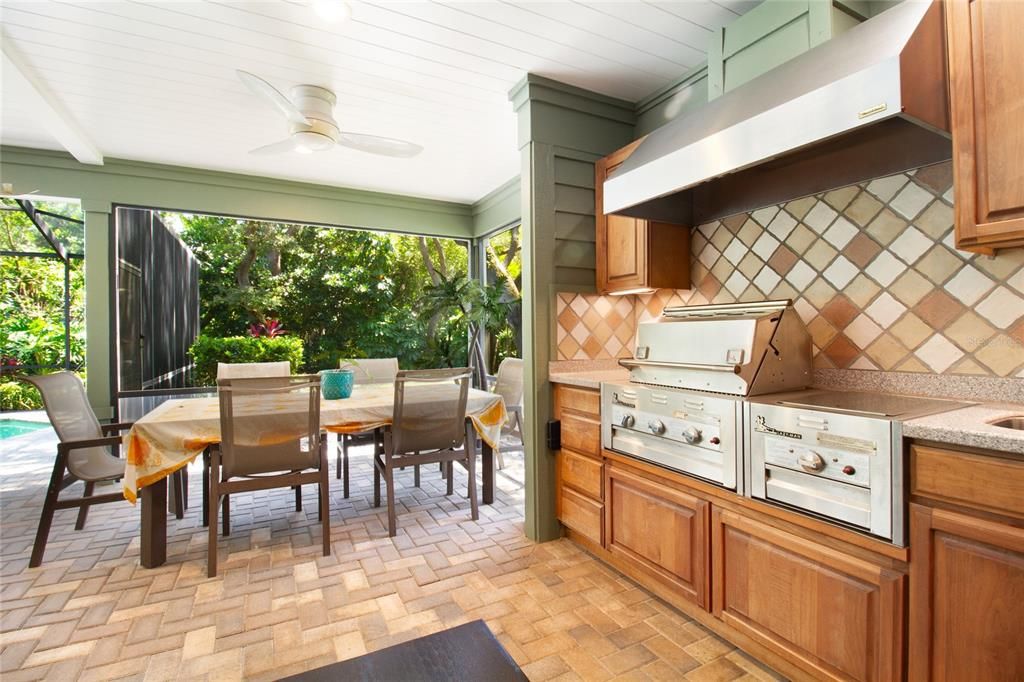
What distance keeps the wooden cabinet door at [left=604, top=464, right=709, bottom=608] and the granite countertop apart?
76cm

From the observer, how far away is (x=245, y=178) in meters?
4.28

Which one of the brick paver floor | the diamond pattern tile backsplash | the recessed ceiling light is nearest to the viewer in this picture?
the diamond pattern tile backsplash

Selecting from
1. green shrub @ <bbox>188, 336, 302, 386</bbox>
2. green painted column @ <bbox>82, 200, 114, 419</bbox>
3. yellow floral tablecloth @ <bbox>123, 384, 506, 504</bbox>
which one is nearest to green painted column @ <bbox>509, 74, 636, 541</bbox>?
yellow floral tablecloth @ <bbox>123, 384, 506, 504</bbox>

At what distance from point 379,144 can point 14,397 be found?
26.1ft

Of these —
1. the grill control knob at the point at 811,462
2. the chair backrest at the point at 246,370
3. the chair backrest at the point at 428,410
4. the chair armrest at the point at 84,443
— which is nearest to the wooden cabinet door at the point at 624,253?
the chair backrest at the point at 428,410

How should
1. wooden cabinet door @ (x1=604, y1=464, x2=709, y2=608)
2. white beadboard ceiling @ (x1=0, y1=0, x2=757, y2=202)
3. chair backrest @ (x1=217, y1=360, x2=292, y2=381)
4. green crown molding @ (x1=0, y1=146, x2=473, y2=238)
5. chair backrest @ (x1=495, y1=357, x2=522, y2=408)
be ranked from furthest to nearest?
chair backrest @ (x1=495, y1=357, x2=522, y2=408), green crown molding @ (x1=0, y1=146, x2=473, y2=238), chair backrest @ (x1=217, y1=360, x2=292, y2=381), white beadboard ceiling @ (x1=0, y1=0, x2=757, y2=202), wooden cabinet door @ (x1=604, y1=464, x2=709, y2=608)

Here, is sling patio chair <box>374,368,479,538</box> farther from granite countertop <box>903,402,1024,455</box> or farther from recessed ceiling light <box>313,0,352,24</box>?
granite countertop <box>903,402,1024,455</box>

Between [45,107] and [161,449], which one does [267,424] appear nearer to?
[161,449]

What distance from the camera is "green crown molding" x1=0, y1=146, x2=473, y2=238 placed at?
372 cm

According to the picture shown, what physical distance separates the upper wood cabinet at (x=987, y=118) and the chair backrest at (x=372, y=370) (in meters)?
3.57

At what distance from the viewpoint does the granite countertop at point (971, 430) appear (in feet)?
3.48

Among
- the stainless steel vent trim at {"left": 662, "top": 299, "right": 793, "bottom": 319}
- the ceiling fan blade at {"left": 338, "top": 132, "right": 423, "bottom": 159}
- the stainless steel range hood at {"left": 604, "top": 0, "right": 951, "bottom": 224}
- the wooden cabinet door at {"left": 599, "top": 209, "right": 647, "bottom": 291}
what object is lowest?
the stainless steel vent trim at {"left": 662, "top": 299, "right": 793, "bottom": 319}

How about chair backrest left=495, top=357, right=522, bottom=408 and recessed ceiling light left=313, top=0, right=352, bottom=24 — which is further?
chair backrest left=495, top=357, right=522, bottom=408

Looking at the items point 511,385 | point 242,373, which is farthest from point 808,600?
point 242,373
